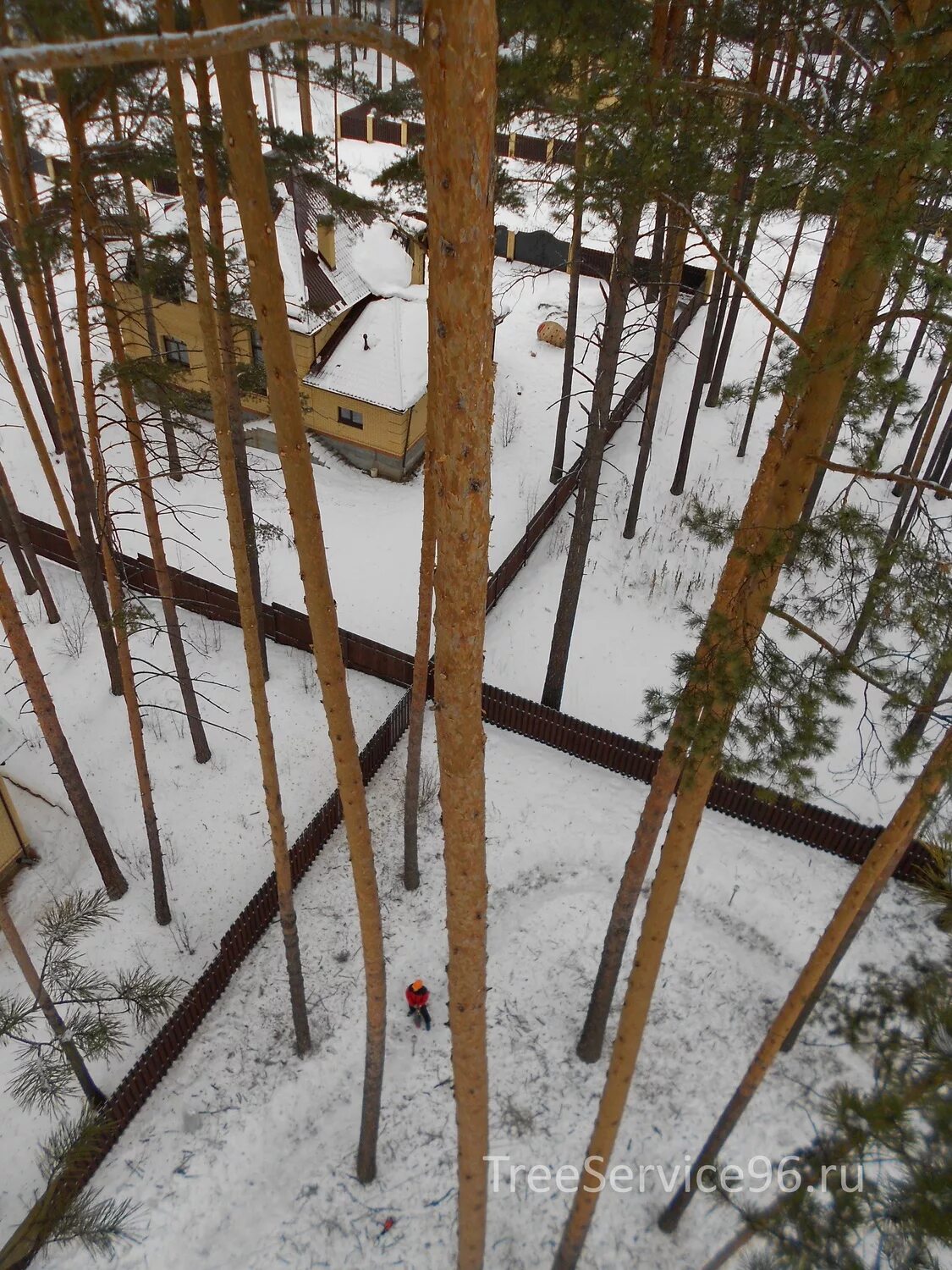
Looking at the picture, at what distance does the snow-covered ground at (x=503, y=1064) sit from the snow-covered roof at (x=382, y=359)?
8791mm

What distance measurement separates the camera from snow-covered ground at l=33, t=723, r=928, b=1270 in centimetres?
727

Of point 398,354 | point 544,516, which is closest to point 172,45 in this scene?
point 544,516

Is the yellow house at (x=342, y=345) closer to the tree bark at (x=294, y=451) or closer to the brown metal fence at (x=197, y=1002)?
the brown metal fence at (x=197, y=1002)

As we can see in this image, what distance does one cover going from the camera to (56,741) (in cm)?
804

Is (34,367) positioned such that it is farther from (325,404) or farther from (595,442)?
(595,442)

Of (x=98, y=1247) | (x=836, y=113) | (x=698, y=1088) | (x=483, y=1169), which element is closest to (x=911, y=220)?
(x=836, y=113)

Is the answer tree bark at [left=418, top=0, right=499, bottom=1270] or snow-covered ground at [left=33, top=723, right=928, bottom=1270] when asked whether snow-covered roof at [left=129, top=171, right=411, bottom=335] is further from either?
tree bark at [left=418, top=0, right=499, bottom=1270]

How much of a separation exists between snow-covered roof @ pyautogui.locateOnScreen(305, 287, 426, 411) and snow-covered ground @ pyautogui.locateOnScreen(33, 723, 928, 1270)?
879 cm

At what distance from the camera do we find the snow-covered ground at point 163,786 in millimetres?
9312

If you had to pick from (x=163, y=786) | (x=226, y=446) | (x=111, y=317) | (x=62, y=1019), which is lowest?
(x=163, y=786)

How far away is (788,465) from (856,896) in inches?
132

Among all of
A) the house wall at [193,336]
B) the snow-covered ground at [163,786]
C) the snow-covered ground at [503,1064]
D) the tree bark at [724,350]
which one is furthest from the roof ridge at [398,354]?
the snow-covered ground at [503,1064]

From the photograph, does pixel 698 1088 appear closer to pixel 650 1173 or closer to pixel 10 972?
pixel 650 1173

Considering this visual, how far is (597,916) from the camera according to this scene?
979 centimetres
